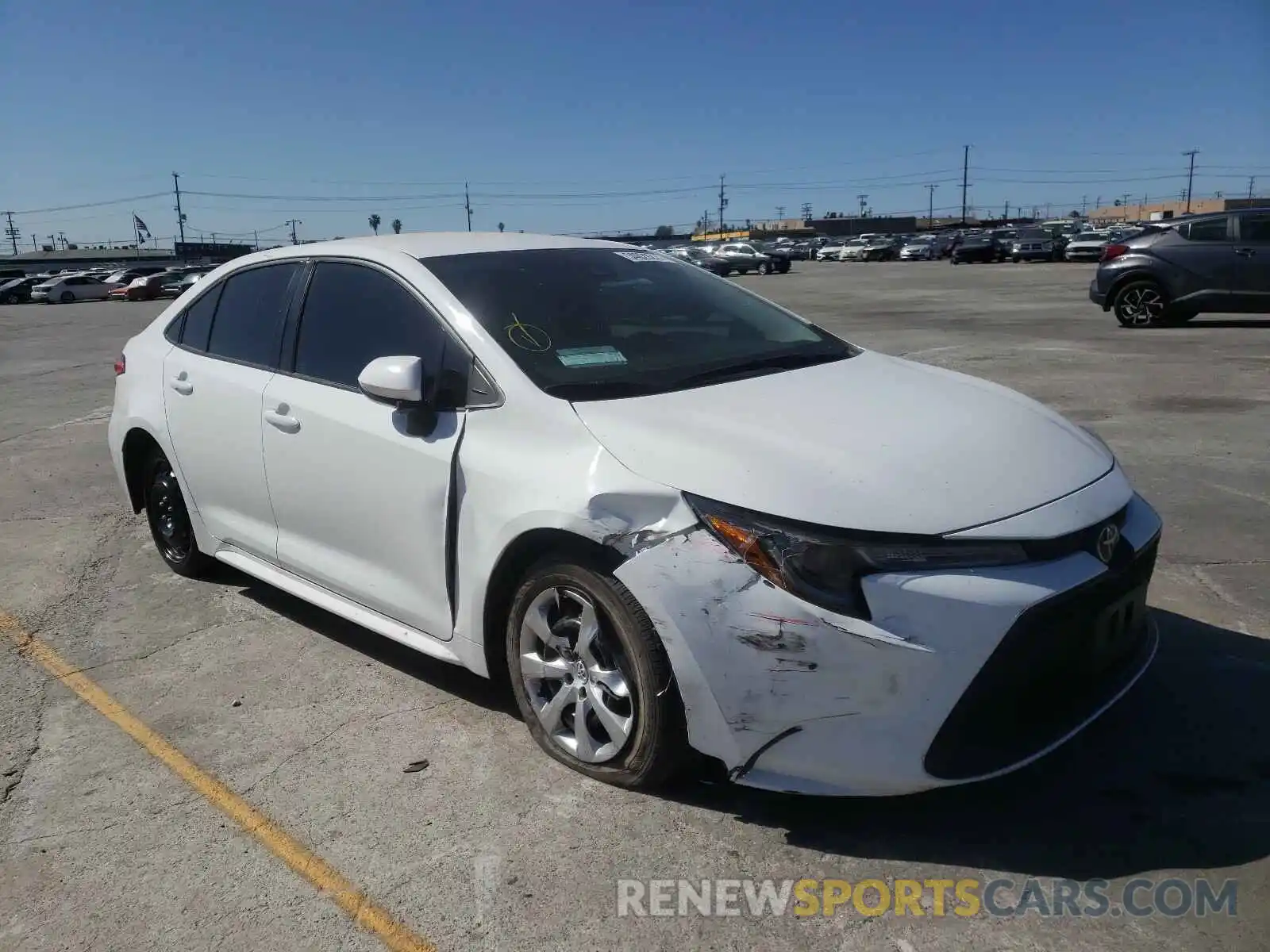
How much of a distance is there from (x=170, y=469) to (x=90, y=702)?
142cm

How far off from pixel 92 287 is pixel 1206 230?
4872 cm

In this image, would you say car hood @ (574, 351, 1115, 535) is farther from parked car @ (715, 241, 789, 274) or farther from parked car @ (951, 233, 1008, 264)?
parked car @ (951, 233, 1008, 264)

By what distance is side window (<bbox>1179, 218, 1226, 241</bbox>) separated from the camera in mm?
13383

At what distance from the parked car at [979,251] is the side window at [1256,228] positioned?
3659 centimetres

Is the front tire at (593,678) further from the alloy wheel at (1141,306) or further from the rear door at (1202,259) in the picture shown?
the alloy wheel at (1141,306)

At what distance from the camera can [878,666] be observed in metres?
2.47

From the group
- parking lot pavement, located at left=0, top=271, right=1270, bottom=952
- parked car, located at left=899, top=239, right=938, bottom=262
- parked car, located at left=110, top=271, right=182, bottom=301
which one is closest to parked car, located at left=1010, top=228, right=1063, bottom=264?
parked car, located at left=899, top=239, right=938, bottom=262

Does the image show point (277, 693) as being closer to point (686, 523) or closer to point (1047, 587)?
point (686, 523)

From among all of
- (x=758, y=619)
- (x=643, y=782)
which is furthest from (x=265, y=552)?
(x=758, y=619)

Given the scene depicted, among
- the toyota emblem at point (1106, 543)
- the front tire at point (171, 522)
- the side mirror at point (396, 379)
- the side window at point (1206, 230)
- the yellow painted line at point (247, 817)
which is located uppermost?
the side window at point (1206, 230)

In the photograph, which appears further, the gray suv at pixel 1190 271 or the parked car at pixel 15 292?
the parked car at pixel 15 292

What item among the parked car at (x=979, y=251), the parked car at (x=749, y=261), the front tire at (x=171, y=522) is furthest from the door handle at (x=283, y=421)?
the parked car at (x=979, y=251)

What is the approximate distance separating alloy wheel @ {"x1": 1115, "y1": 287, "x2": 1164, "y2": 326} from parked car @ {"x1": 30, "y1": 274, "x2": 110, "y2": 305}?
146 feet

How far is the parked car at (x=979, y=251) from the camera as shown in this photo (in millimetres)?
48344
